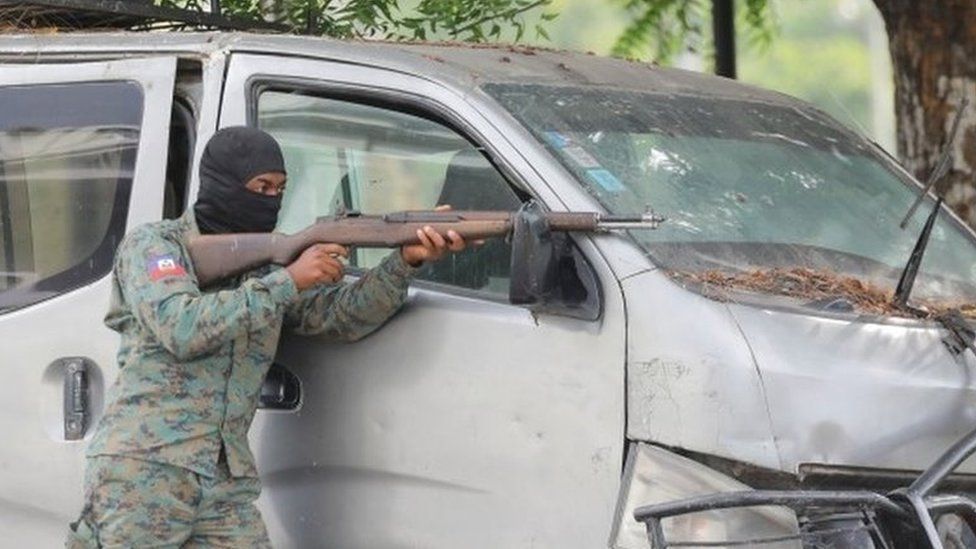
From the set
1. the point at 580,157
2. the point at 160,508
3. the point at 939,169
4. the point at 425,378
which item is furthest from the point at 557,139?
the point at 160,508

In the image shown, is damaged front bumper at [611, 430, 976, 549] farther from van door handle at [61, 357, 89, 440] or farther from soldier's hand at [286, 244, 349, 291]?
van door handle at [61, 357, 89, 440]

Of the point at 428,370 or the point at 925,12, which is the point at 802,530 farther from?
the point at 925,12

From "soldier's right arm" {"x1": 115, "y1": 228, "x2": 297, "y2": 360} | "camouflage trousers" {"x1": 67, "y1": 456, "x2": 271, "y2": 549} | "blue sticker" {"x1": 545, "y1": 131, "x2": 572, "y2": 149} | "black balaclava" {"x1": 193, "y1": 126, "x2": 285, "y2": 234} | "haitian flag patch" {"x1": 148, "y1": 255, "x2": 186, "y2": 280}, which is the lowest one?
"camouflage trousers" {"x1": 67, "y1": 456, "x2": 271, "y2": 549}

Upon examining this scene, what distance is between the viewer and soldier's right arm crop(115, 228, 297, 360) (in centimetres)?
460

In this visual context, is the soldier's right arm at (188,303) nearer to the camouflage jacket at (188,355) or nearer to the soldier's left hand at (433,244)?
the camouflage jacket at (188,355)

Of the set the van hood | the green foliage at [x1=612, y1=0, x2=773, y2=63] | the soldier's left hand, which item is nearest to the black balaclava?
the soldier's left hand

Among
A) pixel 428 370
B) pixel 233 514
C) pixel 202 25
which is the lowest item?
pixel 233 514

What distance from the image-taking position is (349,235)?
15.4ft

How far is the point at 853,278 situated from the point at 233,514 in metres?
1.49

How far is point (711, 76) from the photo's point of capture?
5.91 m

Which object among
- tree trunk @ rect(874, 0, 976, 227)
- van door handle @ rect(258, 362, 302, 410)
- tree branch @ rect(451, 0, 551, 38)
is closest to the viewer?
van door handle @ rect(258, 362, 302, 410)

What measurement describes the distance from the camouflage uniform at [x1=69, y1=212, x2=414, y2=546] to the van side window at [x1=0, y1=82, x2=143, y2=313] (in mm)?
491

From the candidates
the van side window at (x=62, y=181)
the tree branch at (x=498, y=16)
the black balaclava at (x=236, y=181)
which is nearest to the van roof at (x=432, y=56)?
the van side window at (x=62, y=181)

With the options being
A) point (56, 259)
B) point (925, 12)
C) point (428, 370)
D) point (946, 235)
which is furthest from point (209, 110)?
point (925, 12)
